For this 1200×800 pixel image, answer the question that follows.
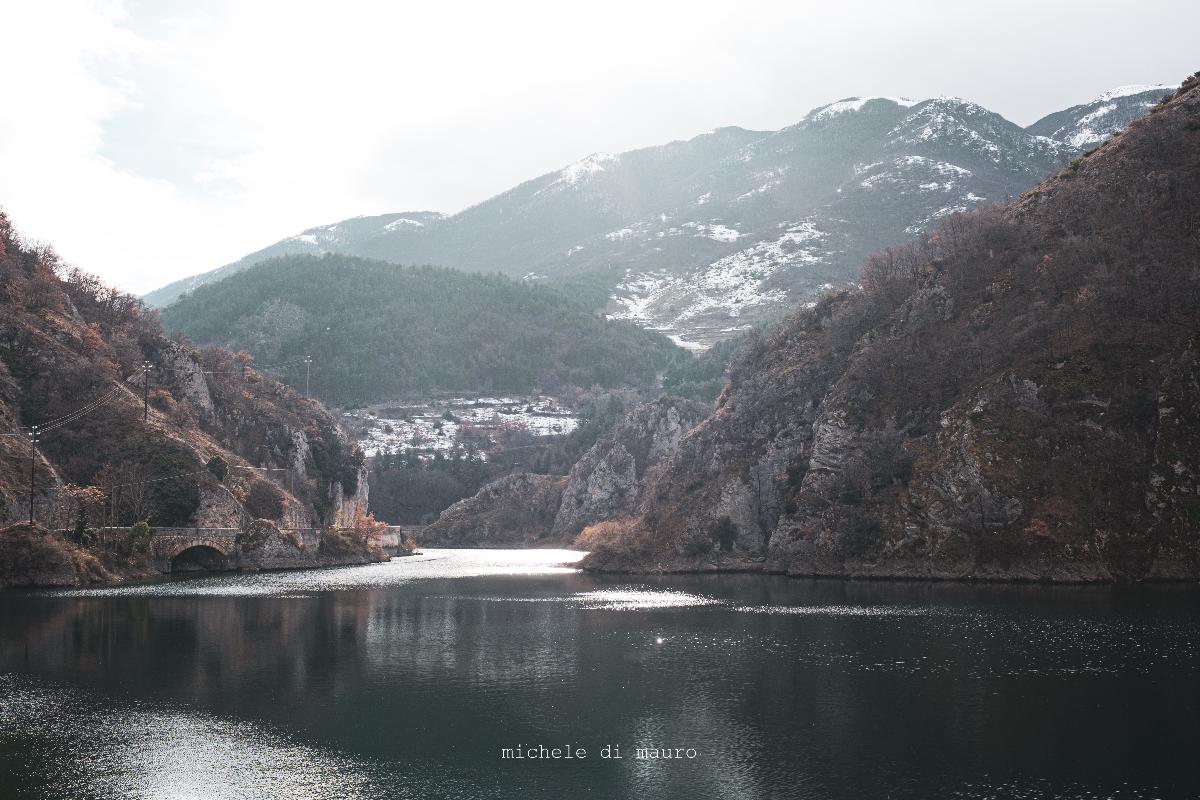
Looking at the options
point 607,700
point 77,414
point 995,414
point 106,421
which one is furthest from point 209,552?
point 995,414

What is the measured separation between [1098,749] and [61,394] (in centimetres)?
12531

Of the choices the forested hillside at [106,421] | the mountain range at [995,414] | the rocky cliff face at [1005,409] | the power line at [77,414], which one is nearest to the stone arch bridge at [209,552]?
the forested hillside at [106,421]

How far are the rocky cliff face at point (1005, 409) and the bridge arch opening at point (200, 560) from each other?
64911 millimetres

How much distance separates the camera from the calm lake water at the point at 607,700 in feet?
107

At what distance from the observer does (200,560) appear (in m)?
128

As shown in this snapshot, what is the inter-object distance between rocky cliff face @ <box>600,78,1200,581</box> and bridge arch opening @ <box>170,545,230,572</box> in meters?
64.9

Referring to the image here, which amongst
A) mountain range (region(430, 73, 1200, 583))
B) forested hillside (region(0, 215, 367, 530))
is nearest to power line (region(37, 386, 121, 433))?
forested hillside (region(0, 215, 367, 530))

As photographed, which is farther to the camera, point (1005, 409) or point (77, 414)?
point (77, 414)

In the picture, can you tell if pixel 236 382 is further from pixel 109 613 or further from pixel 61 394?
pixel 109 613

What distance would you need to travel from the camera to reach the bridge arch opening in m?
127

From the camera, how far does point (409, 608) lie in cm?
8531

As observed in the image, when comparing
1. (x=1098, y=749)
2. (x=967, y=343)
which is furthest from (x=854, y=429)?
(x=1098, y=749)

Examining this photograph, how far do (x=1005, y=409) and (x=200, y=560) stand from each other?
106 meters

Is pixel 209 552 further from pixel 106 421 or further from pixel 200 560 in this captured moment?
pixel 106 421
